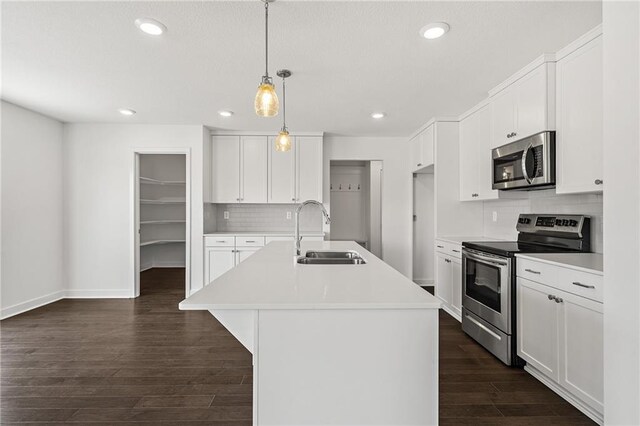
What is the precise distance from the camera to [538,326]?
225 centimetres

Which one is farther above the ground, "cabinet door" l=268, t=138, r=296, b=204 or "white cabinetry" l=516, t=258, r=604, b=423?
"cabinet door" l=268, t=138, r=296, b=204

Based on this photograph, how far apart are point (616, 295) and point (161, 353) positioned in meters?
2.98

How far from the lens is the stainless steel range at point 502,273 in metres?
2.51

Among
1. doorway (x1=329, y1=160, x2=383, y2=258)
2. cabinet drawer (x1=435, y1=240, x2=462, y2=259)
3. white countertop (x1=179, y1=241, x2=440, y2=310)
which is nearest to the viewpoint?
white countertop (x1=179, y1=241, x2=440, y2=310)

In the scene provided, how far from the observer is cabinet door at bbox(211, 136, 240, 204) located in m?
5.01

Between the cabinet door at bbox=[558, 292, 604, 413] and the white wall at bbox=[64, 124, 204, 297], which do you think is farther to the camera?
the white wall at bbox=[64, 124, 204, 297]

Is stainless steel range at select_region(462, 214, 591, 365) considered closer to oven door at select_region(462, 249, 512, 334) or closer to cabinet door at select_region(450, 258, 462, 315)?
oven door at select_region(462, 249, 512, 334)

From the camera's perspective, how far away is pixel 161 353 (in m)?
2.83

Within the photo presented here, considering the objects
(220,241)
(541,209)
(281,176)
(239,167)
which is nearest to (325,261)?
(541,209)

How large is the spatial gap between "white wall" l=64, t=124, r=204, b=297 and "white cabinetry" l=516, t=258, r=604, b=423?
12.5 ft

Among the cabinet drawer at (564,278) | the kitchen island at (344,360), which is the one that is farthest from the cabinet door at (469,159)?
the kitchen island at (344,360)

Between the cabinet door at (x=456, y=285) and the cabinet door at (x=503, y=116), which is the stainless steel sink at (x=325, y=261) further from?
the cabinet door at (x=503, y=116)

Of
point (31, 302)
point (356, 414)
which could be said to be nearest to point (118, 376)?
point (356, 414)

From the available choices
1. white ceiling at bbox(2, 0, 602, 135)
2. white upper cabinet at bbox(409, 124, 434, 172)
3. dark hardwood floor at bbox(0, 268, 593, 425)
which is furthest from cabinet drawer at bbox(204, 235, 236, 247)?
white upper cabinet at bbox(409, 124, 434, 172)
